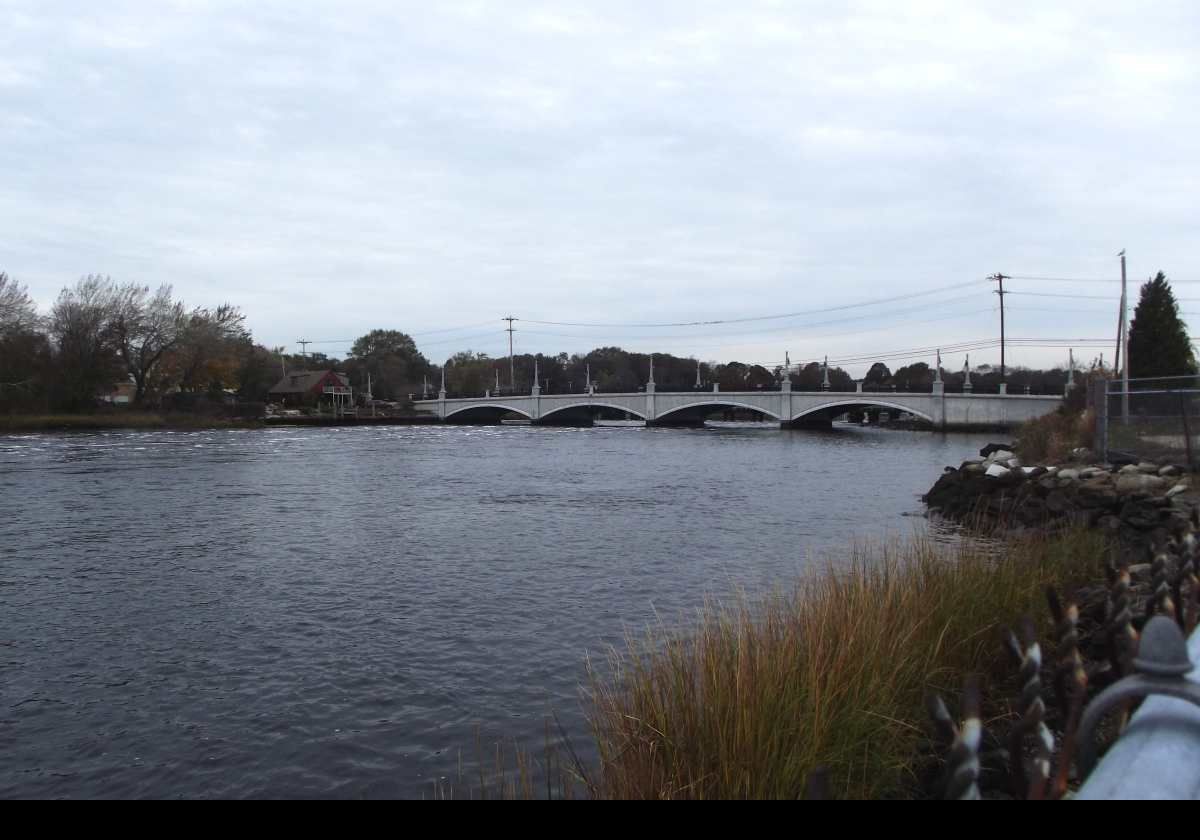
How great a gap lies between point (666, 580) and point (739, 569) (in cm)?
156

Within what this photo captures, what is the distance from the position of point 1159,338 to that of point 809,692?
1773 inches

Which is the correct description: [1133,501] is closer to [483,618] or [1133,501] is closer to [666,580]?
[666,580]

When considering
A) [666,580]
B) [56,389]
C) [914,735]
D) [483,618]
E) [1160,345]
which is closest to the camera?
[914,735]

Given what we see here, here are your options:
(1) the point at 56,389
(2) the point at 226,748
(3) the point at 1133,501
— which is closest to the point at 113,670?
(2) the point at 226,748

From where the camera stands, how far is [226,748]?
8258 mm

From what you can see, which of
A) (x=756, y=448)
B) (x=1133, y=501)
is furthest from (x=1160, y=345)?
(x=1133, y=501)

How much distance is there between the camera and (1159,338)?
140 ft

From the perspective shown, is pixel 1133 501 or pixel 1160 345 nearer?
pixel 1133 501

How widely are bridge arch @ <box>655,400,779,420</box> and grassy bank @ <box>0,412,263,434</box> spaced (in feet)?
141

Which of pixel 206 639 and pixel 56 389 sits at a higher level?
pixel 56 389

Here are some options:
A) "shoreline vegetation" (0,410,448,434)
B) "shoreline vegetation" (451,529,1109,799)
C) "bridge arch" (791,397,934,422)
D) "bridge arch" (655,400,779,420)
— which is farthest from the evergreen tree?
"shoreline vegetation" (0,410,448,434)

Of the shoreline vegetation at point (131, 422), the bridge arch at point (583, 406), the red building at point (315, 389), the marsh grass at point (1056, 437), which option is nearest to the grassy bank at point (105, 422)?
the shoreline vegetation at point (131, 422)

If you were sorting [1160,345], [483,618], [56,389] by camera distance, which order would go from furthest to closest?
[56,389] < [1160,345] < [483,618]

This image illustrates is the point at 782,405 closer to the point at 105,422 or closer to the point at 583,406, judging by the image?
the point at 583,406
